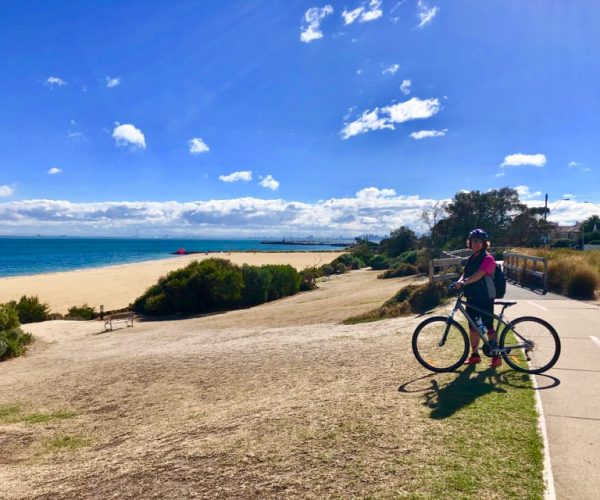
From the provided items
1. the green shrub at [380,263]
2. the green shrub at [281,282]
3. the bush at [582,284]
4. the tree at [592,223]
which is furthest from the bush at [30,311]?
the tree at [592,223]

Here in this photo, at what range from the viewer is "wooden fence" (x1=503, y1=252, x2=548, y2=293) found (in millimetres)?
14984

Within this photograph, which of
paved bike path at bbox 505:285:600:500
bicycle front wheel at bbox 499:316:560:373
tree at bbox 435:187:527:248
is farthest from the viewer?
tree at bbox 435:187:527:248

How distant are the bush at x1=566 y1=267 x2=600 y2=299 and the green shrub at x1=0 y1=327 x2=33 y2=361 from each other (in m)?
17.3

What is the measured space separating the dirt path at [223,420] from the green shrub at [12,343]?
3.00 ft

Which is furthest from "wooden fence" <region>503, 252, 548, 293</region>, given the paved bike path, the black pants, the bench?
the bench

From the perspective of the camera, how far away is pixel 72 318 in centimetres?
2083

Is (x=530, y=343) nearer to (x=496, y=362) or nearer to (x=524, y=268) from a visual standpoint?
(x=496, y=362)

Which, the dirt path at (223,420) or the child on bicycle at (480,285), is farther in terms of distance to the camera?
the child on bicycle at (480,285)

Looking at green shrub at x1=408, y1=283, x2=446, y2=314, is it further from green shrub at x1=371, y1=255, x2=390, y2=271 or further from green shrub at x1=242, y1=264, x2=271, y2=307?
green shrub at x1=371, y1=255, x2=390, y2=271

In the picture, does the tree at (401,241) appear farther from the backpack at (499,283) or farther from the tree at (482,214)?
the backpack at (499,283)

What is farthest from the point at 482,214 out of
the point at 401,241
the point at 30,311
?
the point at 30,311

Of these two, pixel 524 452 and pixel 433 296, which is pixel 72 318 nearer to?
pixel 433 296

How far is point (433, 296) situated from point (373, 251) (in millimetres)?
41644

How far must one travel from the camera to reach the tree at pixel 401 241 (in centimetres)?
4519
